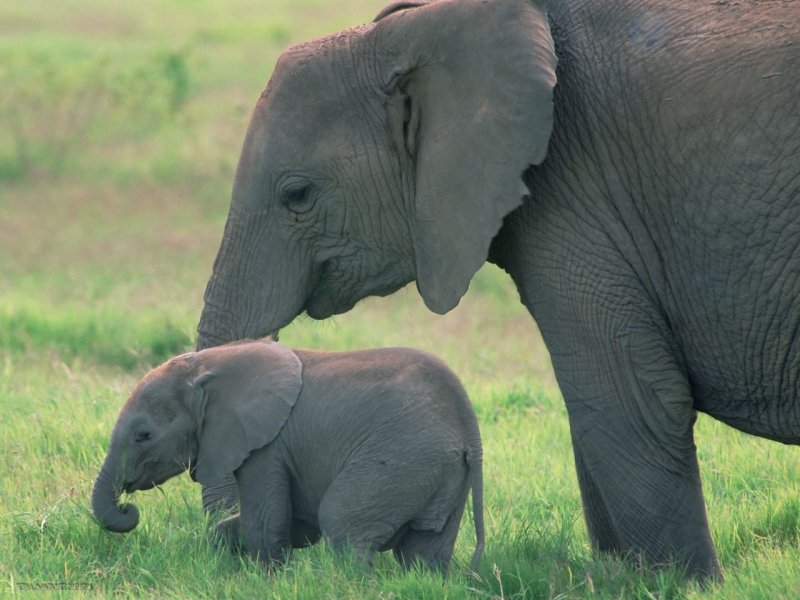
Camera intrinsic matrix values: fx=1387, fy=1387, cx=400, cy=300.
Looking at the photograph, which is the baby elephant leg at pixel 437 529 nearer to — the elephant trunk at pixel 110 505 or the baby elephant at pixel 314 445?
the baby elephant at pixel 314 445

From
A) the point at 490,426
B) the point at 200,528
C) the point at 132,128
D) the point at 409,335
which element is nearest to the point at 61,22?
the point at 132,128

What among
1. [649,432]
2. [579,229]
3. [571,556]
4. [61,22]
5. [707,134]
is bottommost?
[571,556]

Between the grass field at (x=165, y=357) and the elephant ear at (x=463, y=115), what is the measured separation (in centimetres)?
109

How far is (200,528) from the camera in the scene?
510cm

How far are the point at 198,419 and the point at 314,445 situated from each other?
0.42m

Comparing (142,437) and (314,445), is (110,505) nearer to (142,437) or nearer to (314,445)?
(142,437)

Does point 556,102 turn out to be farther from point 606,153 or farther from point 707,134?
point 707,134

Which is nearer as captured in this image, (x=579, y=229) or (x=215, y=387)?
(x=579, y=229)

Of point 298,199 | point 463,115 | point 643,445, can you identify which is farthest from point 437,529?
point 463,115

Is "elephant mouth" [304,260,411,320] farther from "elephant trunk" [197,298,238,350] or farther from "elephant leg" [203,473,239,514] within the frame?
"elephant leg" [203,473,239,514]

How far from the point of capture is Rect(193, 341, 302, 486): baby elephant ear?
15.5 ft

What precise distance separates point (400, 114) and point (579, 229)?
30.2 inches

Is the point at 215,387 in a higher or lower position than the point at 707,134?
lower

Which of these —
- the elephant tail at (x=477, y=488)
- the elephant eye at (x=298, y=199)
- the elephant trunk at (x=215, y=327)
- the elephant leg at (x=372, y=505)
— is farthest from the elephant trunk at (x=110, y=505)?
the elephant tail at (x=477, y=488)
